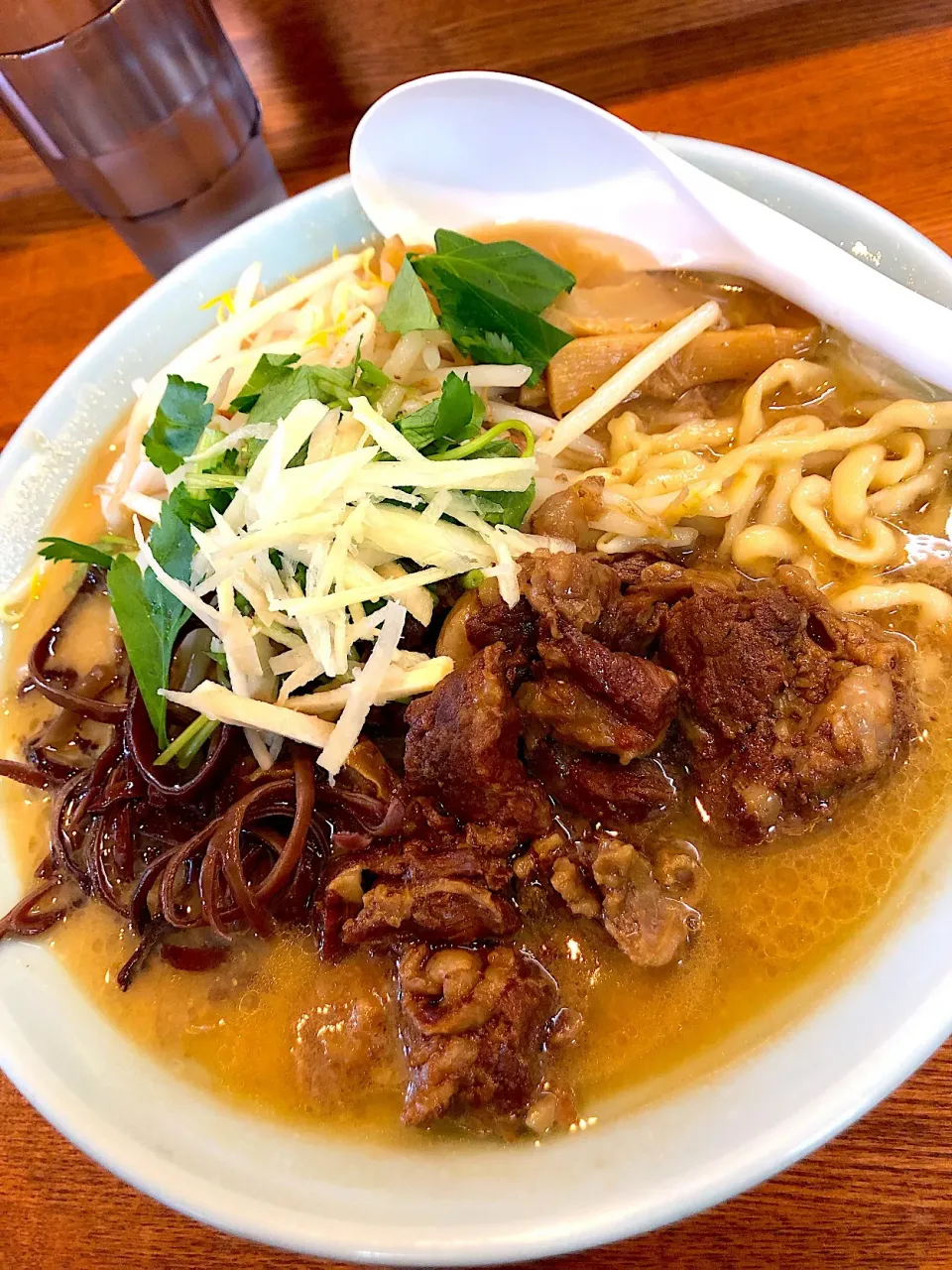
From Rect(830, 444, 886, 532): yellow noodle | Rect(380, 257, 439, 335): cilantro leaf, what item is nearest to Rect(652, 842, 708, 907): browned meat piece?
Rect(830, 444, 886, 532): yellow noodle

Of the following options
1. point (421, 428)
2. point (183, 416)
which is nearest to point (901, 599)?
point (421, 428)

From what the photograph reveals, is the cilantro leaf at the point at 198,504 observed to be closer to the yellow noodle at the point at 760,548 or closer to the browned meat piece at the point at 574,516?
the browned meat piece at the point at 574,516

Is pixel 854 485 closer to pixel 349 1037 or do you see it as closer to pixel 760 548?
pixel 760 548

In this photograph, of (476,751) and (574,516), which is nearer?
(476,751)

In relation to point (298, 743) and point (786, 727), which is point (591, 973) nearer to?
point (786, 727)

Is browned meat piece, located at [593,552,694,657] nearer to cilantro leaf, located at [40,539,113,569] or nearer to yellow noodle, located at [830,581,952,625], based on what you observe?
yellow noodle, located at [830,581,952,625]

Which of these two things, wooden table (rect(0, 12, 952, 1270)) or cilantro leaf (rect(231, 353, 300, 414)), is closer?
wooden table (rect(0, 12, 952, 1270))
